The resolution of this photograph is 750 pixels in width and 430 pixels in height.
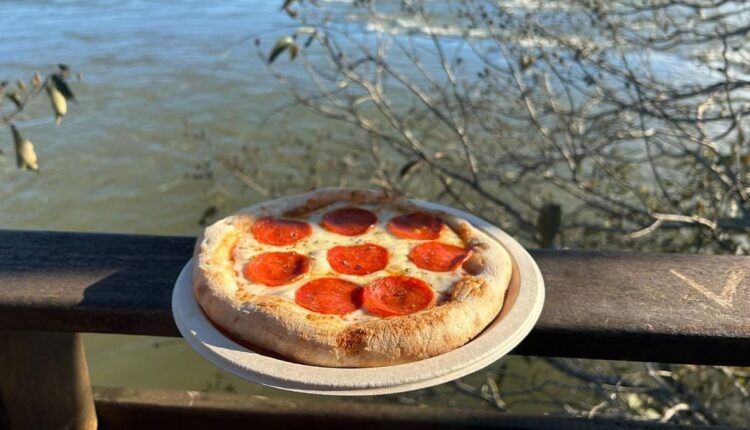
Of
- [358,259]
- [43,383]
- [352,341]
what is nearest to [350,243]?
[358,259]

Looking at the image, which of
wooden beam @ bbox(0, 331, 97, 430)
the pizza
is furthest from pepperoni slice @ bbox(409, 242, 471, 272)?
wooden beam @ bbox(0, 331, 97, 430)

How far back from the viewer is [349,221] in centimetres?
164

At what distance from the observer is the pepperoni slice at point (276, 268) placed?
1.42 metres

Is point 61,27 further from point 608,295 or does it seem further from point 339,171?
point 608,295

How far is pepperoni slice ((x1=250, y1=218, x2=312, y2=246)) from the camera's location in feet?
5.09

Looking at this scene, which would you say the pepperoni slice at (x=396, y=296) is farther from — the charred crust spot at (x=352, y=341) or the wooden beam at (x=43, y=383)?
the wooden beam at (x=43, y=383)

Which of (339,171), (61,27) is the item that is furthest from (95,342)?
(61,27)

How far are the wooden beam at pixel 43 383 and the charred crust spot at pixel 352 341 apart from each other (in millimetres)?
960

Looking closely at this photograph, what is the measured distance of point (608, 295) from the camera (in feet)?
4.53

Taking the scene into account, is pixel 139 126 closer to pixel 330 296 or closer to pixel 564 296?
pixel 330 296

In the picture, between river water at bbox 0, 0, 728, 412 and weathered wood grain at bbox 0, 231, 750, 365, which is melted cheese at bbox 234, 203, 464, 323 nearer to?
weathered wood grain at bbox 0, 231, 750, 365

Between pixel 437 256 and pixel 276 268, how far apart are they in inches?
15.0

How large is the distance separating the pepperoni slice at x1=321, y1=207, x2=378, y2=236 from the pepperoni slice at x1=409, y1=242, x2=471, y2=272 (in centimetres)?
16

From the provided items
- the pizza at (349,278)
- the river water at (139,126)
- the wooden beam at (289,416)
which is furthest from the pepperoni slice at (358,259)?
the river water at (139,126)
